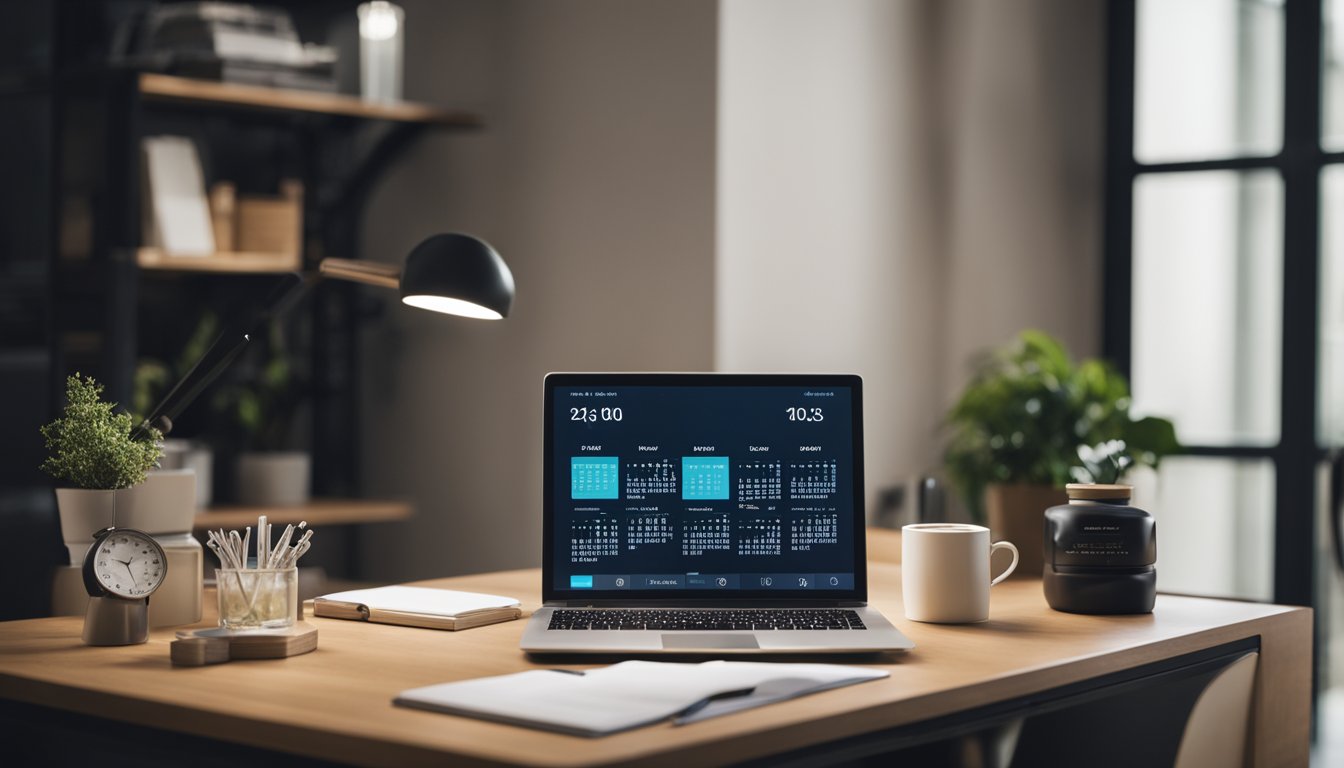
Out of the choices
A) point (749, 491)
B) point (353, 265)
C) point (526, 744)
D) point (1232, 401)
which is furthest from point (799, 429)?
point (1232, 401)

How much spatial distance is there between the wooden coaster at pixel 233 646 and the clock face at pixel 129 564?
0.13 meters

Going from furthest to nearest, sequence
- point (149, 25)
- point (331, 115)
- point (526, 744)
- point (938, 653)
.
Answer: point (331, 115)
point (149, 25)
point (938, 653)
point (526, 744)

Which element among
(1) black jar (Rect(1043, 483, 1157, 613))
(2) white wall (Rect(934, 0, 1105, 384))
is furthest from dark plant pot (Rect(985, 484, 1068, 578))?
(2) white wall (Rect(934, 0, 1105, 384))

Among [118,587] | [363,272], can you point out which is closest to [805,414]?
[363,272]

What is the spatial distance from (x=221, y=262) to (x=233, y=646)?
1997 mm

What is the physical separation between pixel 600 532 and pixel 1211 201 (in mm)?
2809

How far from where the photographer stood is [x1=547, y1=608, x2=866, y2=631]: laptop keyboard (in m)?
1.71

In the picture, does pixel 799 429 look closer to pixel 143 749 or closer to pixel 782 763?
pixel 782 763

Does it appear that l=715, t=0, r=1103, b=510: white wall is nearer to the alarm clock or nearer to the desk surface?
the desk surface

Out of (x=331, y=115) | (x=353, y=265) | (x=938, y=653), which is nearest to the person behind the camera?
(x=938, y=653)

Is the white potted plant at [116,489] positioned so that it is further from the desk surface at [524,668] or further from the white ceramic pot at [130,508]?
the desk surface at [524,668]

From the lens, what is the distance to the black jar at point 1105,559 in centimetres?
193

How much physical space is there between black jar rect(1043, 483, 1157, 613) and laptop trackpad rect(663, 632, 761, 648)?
0.53 m

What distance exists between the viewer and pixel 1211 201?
4066 mm
